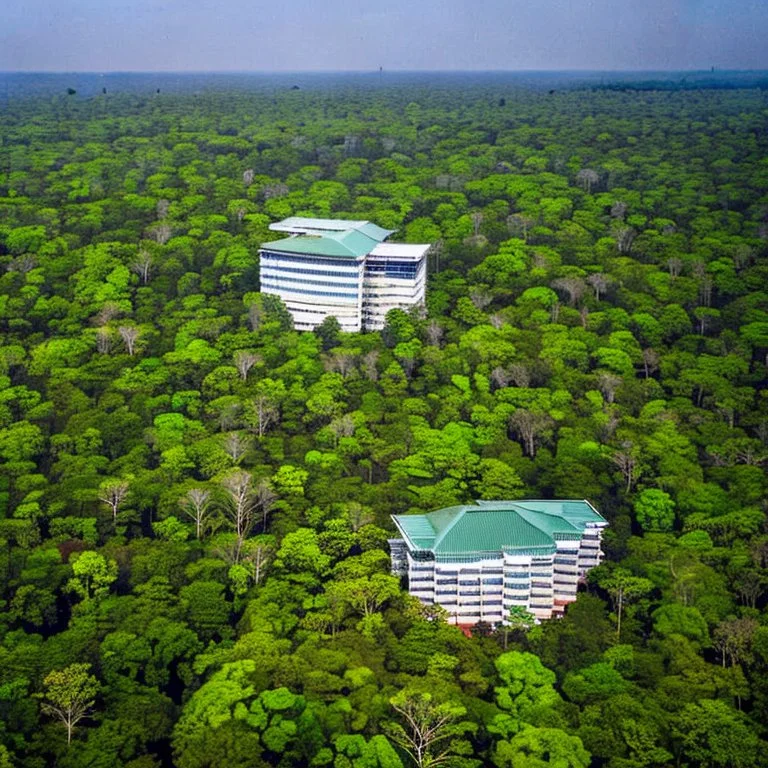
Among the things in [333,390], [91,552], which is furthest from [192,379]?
[91,552]

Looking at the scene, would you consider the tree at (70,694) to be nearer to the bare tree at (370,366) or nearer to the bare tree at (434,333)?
the bare tree at (370,366)

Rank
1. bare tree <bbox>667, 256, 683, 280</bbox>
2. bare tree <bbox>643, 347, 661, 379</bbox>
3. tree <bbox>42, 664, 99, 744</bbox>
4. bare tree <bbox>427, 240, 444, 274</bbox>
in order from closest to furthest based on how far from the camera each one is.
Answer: tree <bbox>42, 664, 99, 744</bbox> → bare tree <bbox>643, 347, 661, 379</bbox> → bare tree <bbox>667, 256, 683, 280</bbox> → bare tree <bbox>427, 240, 444, 274</bbox>

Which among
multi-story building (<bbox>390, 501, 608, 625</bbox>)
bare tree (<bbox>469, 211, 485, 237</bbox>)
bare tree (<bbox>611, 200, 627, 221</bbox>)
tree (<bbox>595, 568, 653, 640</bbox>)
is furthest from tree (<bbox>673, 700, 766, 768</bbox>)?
Answer: bare tree (<bbox>611, 200, 627, 221</bbox>)

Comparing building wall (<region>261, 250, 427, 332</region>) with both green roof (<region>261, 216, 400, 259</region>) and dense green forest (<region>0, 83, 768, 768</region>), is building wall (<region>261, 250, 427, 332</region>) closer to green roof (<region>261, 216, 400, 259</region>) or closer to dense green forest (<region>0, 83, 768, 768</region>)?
green roof (<region>261, 216, 400, 259</region>)

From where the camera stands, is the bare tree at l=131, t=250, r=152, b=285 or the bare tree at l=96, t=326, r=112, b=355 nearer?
the bare tree at l=96, t=326, r=112, b=355

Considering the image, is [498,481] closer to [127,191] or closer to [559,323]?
[559,323]

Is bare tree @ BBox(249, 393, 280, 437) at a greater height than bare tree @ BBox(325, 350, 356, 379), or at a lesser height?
lesser

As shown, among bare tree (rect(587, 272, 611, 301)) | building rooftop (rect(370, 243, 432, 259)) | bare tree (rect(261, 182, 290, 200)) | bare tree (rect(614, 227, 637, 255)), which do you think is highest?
bare tree (rect(261, 182, 290, 200))

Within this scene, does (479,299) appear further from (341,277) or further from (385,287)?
(341,277)
